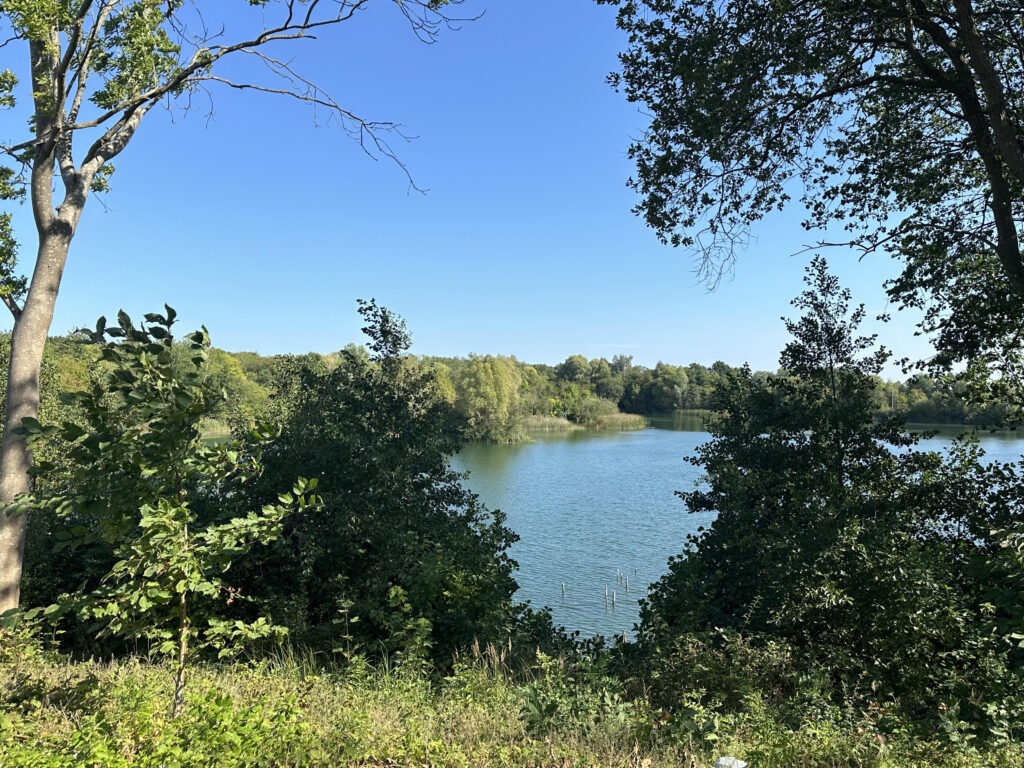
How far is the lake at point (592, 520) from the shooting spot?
14.5m

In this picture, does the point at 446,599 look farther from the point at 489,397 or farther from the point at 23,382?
the point at 489,397

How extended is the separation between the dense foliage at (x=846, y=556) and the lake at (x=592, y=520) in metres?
3.22

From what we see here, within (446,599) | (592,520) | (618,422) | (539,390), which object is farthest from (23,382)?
(539,390)

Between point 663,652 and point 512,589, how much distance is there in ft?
7.44

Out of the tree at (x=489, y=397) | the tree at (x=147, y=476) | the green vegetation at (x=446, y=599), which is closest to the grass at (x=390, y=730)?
the green vegetation at (x=446, y=599)

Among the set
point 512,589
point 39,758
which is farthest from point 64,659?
point 512,589

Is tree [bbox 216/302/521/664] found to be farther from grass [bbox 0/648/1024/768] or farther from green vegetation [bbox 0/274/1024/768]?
grass [bbox 0/648/1024/768]

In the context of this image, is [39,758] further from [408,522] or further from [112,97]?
[112,97]

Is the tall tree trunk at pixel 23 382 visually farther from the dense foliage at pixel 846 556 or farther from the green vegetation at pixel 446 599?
the dense foliage at pixel 846 556

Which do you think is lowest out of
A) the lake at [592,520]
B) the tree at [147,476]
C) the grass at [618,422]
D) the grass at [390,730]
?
the lake at [592,520]

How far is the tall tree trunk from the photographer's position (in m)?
5.18

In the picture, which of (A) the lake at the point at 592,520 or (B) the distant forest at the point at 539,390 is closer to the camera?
(B) the distant forest at the point at 539,390

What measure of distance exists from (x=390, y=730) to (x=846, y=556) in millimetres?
4283

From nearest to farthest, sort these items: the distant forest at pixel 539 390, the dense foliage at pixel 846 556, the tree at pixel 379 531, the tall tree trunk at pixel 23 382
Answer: the dense foliage at pixel 846 556, the tall tree trunk at pixel 23 382, the tree at pixel 379 531, the distant forest at pixel 539 390
